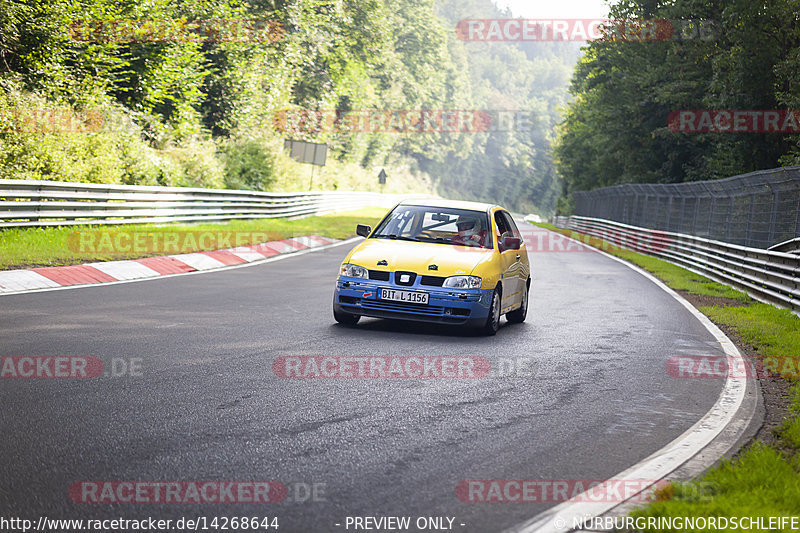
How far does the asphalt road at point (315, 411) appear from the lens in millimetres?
4555

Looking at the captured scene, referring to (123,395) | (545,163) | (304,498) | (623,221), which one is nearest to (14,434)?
(123,395)

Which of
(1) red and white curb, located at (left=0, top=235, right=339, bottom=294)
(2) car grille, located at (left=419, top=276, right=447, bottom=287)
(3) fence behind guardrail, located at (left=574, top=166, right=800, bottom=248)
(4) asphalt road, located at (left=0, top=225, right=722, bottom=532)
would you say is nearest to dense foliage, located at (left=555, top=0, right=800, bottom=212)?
(3) fence behind guardrail, located at (left=574, top=166, right=800, bottom=248)

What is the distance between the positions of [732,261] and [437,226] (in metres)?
9.83

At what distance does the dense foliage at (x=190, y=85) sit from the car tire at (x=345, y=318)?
1172cm

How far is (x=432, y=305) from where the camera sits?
33.7ft

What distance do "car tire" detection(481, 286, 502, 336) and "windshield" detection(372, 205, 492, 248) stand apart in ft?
2.85

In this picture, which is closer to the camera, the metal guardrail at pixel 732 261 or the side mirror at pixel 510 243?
the side mirror at pixel 510 243

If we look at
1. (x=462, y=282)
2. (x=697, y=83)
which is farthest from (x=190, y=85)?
(x=462, y=282)

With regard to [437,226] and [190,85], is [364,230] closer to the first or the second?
[437,226]

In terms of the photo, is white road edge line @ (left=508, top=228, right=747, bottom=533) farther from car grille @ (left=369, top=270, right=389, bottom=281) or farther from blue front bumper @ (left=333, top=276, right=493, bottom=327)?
car grille @ (left=369, top=270, right=389, bottom=281)

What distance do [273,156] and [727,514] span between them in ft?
117

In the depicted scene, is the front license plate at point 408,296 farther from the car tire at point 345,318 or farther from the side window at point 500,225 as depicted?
the side window at point 500,225

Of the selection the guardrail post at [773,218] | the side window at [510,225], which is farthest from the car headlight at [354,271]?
the guardrail post at [773,218]

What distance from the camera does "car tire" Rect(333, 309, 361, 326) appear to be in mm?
10648
